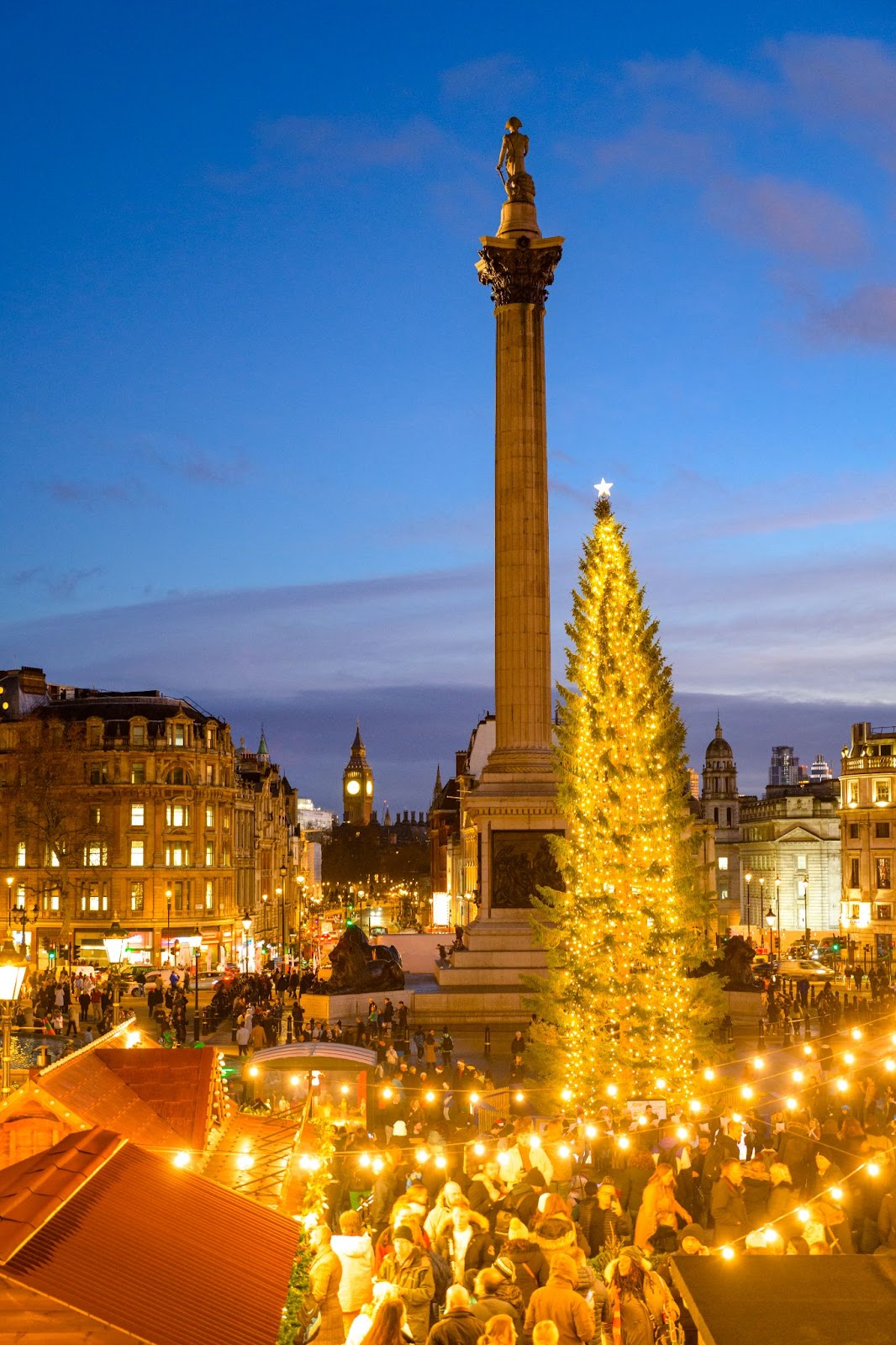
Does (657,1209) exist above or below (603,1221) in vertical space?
above

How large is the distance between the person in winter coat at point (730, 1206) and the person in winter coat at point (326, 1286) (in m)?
4.18

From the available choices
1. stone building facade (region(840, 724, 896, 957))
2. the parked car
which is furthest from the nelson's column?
stone building facade (region(840, 724, 896, 957))

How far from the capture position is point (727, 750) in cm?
14200

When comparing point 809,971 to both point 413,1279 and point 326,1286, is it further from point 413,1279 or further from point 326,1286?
point 326,1286

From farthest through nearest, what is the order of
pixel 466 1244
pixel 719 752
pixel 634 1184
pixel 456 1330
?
pixel 719 752 < pixel 634 1184 < pixel 466 1244 < pixel 456 1330

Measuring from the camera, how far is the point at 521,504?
157 feet

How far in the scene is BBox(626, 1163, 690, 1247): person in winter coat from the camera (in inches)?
547

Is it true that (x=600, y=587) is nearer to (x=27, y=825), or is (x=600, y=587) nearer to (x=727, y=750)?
(x=27, y=825)

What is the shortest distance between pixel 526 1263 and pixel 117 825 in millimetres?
62497

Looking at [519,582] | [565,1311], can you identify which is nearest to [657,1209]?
[565,1311]

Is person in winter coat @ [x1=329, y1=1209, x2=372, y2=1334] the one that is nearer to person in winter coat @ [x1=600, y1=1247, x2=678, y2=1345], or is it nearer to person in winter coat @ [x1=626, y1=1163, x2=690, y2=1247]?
person in winter coat @ [x1=600, y1=1247, x2=678, y2=1345]

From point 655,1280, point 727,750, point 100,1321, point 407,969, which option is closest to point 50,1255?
point 100,1321

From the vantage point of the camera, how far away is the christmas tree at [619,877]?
25.3 metres

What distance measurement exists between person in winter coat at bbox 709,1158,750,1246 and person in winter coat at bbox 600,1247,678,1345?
294 cm
